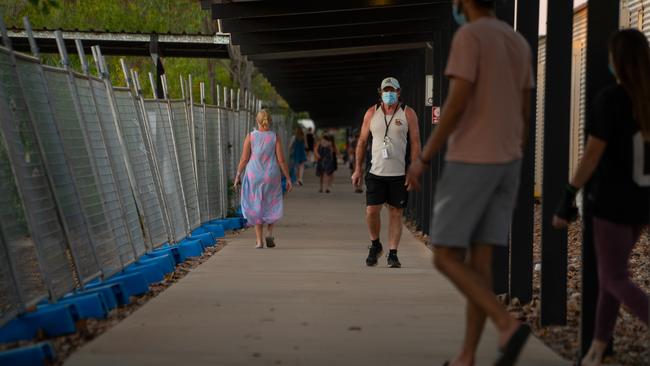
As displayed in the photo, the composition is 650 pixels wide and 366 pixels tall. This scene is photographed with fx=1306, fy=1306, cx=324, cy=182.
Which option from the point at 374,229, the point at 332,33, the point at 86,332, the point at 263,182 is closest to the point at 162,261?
the point at 374,229

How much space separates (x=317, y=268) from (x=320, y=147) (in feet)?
71.5

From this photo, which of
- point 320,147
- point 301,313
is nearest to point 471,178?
point 301,313

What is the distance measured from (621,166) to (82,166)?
4.90m

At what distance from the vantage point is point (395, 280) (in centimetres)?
1064

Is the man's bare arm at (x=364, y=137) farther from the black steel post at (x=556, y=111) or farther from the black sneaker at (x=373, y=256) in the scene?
the black steel post at (x=556, y=111)

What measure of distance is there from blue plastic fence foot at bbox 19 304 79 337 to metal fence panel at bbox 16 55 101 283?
4.11 ft

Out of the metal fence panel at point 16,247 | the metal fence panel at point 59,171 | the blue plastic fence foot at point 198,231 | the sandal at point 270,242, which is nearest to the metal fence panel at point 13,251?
the metal fence panel at point 16,247

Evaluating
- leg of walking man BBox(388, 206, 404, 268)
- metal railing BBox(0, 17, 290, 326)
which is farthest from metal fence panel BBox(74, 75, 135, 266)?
leg of walking man BBox(388, 206, 404, 268)

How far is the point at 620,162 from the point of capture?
5.95 metres

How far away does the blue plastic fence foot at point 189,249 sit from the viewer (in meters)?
13.1

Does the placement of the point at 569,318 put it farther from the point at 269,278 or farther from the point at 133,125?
the point at 133,125

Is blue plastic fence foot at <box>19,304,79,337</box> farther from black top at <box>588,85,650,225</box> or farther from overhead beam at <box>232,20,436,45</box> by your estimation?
overhead beam at <box>232,20,436,45</box>

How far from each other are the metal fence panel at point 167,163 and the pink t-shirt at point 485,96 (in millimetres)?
8382

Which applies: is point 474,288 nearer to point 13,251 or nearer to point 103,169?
point 13,251
